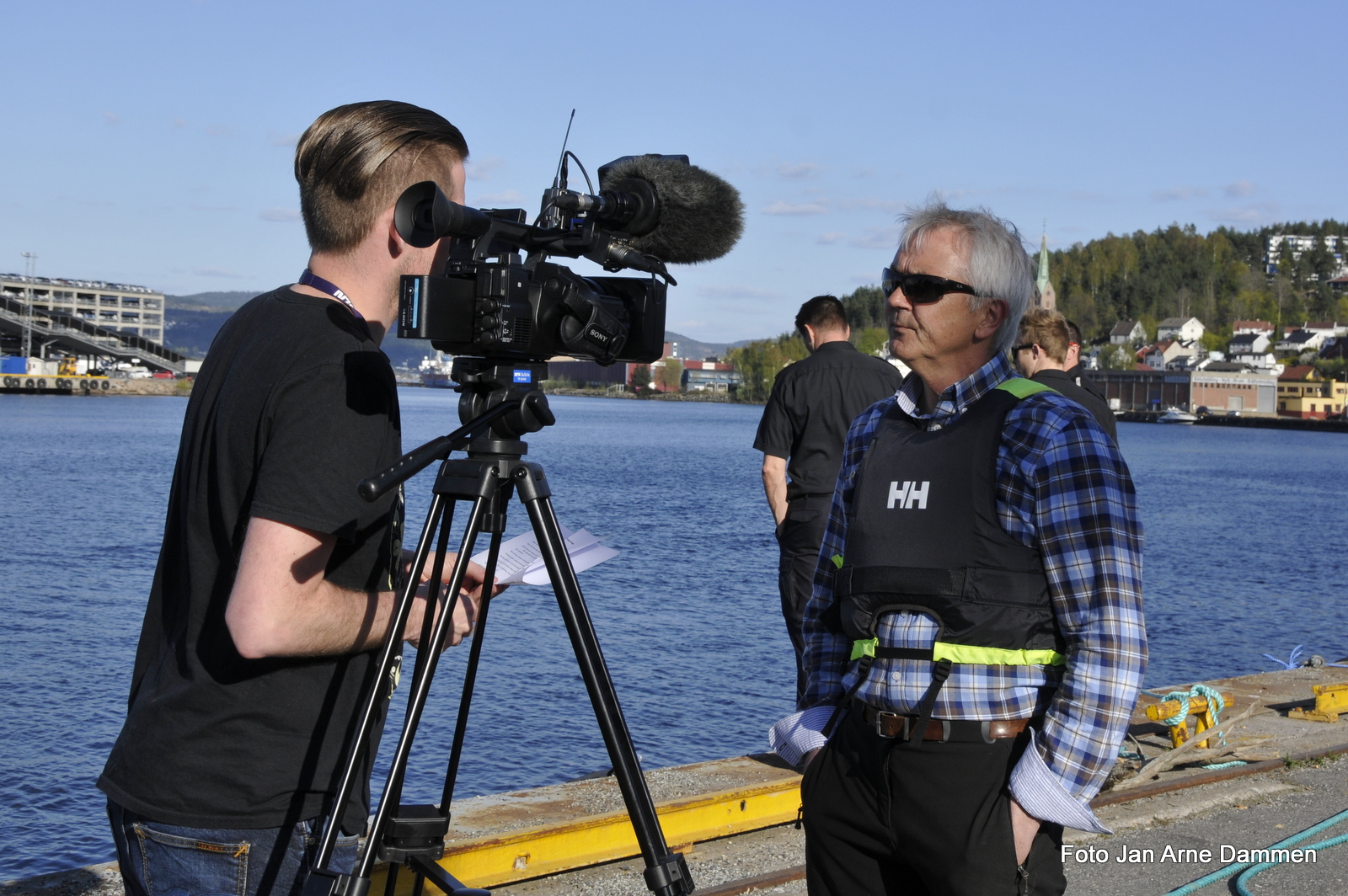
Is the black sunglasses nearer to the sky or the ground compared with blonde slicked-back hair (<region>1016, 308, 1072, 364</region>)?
nearer to the ground

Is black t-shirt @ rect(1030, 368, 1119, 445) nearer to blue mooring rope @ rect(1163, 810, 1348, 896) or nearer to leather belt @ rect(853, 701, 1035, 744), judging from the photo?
blue mooring rope @ rect(1163, 810, 1348, 896)

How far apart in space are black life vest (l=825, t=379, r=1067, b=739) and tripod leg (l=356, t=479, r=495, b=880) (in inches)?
30.4

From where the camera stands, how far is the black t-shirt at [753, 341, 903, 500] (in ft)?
17.2

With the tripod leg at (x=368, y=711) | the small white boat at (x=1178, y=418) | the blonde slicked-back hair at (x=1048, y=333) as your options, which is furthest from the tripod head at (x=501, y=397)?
the small white boat at (x=1178, y=418)

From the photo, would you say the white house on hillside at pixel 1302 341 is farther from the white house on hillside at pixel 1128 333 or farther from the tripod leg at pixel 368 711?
the tripod leg at pixel 368 711

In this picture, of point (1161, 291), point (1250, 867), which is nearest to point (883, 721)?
point (1250, 867)

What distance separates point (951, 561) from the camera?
2.17 metres

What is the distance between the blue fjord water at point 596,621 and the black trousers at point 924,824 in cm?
548

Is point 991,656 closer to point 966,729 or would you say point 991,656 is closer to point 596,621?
point 966,729

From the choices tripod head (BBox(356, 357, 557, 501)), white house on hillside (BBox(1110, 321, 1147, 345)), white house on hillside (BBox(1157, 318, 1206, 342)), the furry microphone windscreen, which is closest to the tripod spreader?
tripod head (BBox(356, 357, 557, 501))

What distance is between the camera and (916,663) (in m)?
2.18

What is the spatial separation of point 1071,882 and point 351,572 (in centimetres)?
322

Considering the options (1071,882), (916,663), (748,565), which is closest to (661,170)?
(916,663)

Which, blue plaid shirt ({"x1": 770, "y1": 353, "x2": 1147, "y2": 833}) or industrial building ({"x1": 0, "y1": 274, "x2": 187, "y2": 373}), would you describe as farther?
industrial building ({"x1": 0, "y1": 274, "x2": 187, "y2": 373})
